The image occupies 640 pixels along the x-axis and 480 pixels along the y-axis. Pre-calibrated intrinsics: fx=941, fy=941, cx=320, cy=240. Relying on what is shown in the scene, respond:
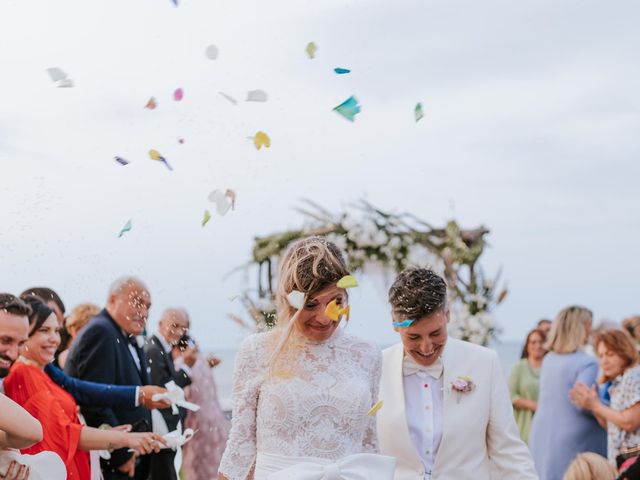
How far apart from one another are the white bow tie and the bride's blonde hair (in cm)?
58

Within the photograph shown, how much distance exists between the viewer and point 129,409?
5449 mm

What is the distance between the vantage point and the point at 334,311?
3.17 m

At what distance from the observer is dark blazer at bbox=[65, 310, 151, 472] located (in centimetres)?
534

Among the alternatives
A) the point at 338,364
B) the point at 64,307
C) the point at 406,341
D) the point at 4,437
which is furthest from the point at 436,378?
the point at 64,307

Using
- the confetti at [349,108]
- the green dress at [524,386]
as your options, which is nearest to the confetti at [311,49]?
the confetti at [349,108]

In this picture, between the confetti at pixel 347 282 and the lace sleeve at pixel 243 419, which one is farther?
the lace sleeve at pixel 243 419

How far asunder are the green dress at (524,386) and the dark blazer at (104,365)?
12.8 ft

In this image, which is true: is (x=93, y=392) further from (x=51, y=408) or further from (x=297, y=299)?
(x=297, y=299)

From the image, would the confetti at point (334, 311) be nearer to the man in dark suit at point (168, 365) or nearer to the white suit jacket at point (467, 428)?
the white suit jacket at point (467, 428)

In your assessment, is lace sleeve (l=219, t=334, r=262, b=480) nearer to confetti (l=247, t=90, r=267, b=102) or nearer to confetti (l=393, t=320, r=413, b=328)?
confetti (l=393, t=320, r=413, b=328)

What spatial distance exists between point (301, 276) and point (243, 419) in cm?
54

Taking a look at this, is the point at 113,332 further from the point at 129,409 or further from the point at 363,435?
the point at 363,435

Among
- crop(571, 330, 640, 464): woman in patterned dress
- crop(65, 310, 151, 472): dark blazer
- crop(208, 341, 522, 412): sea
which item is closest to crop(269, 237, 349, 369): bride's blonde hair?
crop(65, 310, 151, 472): dark blazer

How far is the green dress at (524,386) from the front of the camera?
324 inches
